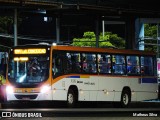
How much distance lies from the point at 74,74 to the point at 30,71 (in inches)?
91.5

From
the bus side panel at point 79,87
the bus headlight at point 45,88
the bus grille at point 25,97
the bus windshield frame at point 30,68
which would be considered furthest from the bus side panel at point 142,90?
the bus grille at point 25,97

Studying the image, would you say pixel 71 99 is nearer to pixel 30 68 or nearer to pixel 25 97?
pixel 25 97

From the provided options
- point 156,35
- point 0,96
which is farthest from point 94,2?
point 156,35

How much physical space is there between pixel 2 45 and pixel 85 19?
362 inches

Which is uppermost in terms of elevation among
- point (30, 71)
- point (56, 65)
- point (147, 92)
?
point (56, 65)

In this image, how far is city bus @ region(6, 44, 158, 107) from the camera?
23125mm

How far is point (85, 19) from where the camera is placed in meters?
49.5

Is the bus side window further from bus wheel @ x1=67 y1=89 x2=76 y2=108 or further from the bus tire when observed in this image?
the bus tire

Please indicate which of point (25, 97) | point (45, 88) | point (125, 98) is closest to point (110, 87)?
point (125, 98)

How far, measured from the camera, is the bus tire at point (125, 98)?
27.9 m

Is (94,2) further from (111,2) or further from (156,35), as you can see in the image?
Result: (156,35)

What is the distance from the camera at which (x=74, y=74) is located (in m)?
24.3

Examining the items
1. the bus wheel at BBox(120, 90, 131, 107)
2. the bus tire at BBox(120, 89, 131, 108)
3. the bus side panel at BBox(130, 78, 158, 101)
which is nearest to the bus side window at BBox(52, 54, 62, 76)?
the bus tire at BBox(120, 89, 131, 108)

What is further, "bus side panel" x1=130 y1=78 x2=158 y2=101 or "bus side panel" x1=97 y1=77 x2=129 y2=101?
"bus side panel" x1=130 y1=78 x2=158 y2=101
